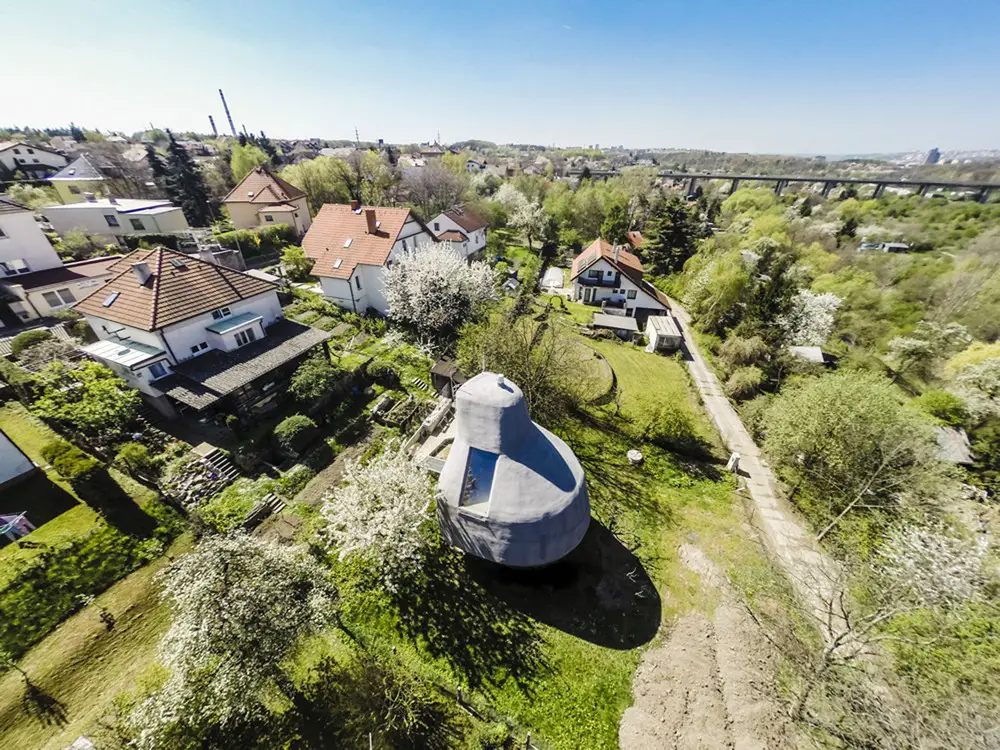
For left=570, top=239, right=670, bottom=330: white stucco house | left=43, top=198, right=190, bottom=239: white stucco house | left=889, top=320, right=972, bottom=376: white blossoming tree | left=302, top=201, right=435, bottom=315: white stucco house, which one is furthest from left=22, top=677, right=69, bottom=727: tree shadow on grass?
left=43, top=198, right=190, bottom=239: white stucco house

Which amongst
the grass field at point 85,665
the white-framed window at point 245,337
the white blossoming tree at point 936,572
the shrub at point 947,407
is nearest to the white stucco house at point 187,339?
the white-framed window at point 245,337

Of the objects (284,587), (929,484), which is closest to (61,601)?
(284,587)

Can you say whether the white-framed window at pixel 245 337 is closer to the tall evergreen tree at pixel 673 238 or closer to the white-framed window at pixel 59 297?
the white-framed window at pixel 59 297


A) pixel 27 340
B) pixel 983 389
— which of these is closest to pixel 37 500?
pixel 27 340

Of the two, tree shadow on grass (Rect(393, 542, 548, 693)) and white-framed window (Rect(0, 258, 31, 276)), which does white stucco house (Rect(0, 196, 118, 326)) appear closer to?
white-framed window (Rect(0, 258, 31, 276))

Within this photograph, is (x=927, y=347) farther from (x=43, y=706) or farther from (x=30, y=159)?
(x=30, y=159)
